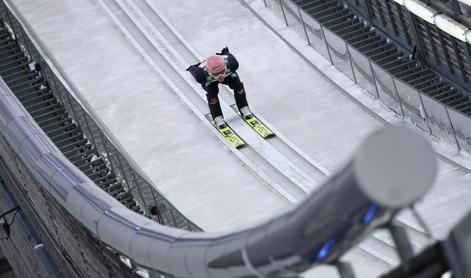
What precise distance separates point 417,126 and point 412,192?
16.3 m

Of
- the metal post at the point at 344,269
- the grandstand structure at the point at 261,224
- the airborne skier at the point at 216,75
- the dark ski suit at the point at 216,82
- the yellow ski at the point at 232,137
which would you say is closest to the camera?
the grandstand structure at the point at 261,224

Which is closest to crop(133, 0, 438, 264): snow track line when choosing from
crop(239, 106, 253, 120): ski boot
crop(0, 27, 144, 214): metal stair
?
crop(239, 106, 253, 120): ski boot

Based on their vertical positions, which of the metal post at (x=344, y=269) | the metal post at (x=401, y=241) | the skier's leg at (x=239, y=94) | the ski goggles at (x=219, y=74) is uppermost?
the metal post at (x=401, y=241)

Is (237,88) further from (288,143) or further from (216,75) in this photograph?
(288,143)

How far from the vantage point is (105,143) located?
22250 millimetres

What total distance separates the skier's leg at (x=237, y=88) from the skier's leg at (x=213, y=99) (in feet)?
0.77

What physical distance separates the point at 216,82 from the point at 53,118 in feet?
11.1

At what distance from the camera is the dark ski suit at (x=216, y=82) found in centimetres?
2364

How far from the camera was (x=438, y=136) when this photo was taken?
2381 cm

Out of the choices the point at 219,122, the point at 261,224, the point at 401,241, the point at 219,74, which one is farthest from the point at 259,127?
the point at 401,241

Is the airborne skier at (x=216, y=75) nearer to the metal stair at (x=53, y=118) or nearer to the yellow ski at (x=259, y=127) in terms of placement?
the yellow ski at (x=259, y=127)

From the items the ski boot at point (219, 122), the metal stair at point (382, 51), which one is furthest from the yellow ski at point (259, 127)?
the metal stair at point (382, 51)

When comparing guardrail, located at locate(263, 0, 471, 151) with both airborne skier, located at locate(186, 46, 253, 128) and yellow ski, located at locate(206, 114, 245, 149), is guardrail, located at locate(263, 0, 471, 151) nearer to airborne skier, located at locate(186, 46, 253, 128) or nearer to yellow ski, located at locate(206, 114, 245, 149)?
airborne skier, located at locate(186, 46, 253, 128)

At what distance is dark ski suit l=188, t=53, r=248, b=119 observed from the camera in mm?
23641
